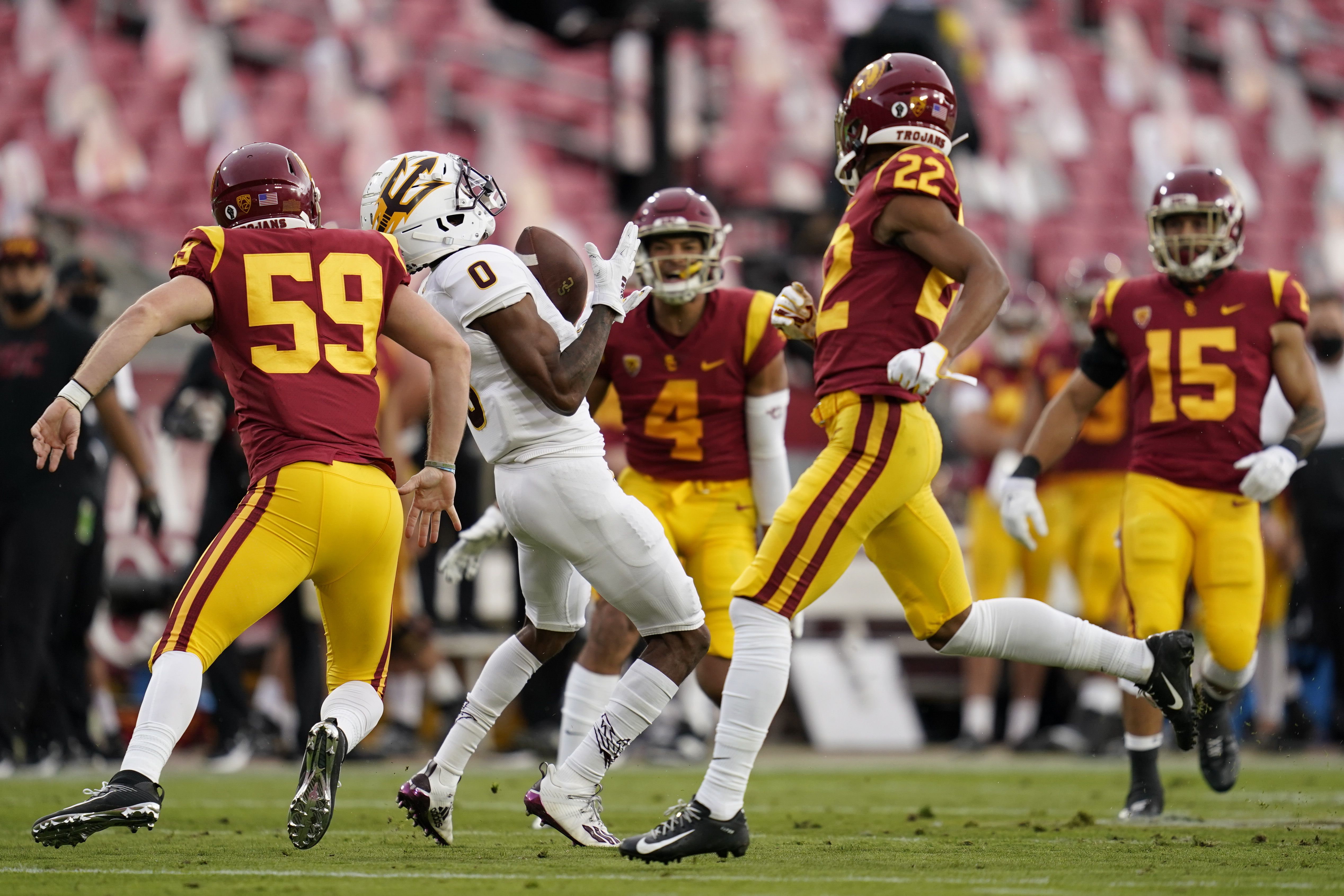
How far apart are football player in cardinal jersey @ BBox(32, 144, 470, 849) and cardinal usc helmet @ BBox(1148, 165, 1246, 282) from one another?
2.54m

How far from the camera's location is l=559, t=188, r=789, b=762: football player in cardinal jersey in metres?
5.54

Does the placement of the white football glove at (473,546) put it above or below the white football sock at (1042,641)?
above

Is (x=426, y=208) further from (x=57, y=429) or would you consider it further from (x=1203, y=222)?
(x=1203, y=222)

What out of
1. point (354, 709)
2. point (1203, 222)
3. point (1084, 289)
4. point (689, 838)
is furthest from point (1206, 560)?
point (1084, 289)

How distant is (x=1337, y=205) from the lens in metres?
17.2

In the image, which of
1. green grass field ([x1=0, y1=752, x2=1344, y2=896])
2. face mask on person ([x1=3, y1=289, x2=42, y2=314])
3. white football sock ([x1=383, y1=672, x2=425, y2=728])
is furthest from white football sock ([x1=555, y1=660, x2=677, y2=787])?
white football sock ([x1=383, y1=672, x2=425, y2=728])

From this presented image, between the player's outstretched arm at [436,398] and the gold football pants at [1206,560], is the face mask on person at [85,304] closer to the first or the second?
the player's outstretched arm at [436,398]

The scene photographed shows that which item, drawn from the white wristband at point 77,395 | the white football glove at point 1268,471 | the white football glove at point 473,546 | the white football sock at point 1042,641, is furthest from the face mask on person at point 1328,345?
the white wristband at point 77,395

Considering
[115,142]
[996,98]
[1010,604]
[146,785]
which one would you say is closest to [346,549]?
[146,785]

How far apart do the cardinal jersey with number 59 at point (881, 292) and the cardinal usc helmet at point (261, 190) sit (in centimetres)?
132

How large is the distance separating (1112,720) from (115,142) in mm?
8587

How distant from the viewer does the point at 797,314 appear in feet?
15.4

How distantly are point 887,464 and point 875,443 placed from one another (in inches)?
2.3

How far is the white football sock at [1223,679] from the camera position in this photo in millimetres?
5457
